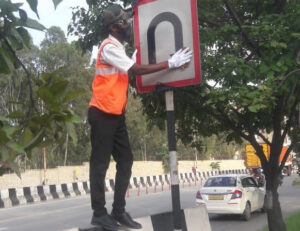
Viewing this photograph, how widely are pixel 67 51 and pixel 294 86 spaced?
102 feet

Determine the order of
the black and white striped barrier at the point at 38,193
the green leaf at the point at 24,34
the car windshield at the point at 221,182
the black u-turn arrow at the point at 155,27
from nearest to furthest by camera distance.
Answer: the green leaf at the point at 24,34 < the black u-turn arrow at the point at 155,27 < the car windshield at the point at 221,182 < the black and white striped barrier at the point at 38,193

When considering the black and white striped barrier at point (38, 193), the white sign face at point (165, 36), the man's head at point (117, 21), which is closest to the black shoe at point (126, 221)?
the white sign face at point (165, 36)

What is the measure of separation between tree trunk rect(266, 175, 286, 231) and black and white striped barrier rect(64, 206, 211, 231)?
13.8ft

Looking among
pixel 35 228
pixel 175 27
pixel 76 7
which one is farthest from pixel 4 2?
pixel 35 228

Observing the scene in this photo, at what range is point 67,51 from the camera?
34969mm

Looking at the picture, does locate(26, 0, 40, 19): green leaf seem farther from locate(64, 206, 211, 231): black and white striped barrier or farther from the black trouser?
locate(64, 206, 211, 231): black and white striped barrier

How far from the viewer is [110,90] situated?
290cm

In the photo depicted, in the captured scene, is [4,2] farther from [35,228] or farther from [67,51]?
[67,51]

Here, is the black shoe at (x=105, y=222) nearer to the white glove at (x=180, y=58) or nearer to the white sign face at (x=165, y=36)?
the white sign face at (x=165, y=36)

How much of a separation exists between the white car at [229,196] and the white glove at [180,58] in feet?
41.3

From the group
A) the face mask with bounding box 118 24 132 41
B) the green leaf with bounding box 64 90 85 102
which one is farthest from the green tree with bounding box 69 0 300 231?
the green leaf with bounding box 64 90 85 102

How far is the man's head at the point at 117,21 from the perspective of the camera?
10.2 feet

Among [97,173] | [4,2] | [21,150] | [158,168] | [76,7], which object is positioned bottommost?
[158,168]

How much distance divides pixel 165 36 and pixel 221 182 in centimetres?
1361
